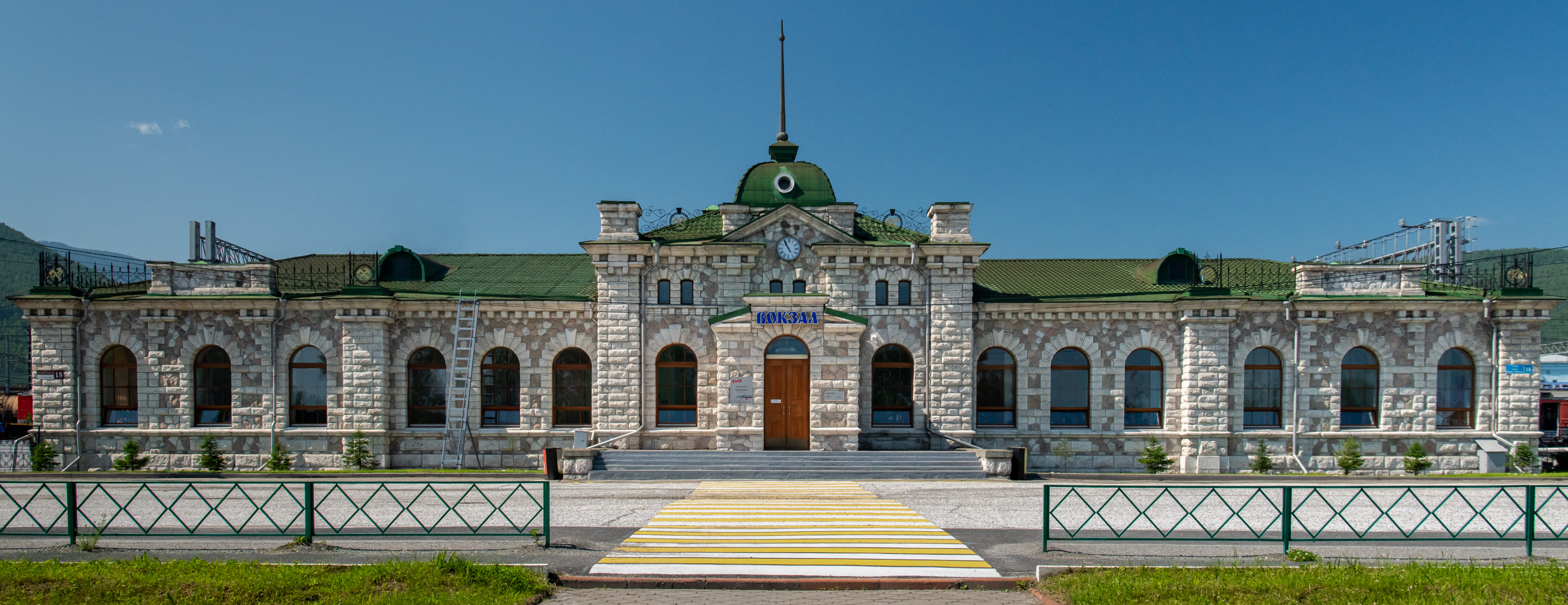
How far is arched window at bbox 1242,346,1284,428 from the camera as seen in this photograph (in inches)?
990

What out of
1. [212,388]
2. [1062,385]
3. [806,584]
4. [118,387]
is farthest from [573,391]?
[806,584]

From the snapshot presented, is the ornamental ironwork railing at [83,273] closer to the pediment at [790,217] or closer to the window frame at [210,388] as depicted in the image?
the window frame at [210,388]

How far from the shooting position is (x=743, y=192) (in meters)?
26.6

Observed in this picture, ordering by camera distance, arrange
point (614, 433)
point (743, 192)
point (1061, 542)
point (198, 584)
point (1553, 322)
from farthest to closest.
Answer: point (1553, 322) < point (743, 192) < point (614, 433) < point (1061, 542) < point (198, 584)

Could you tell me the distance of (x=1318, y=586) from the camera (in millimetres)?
9375

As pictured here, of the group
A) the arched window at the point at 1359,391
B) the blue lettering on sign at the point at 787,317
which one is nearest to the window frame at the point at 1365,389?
the arched window at the point at 1359,391

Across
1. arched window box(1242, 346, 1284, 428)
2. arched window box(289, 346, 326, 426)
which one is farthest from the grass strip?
arched window box(1242, 346, 1284, 428)

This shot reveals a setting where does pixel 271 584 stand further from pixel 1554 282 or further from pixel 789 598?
pixel 1554 282

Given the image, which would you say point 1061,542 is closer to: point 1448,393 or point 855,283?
point 855,283

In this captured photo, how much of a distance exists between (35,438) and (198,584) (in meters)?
21.8

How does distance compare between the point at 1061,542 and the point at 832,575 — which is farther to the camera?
the point at 1061,542

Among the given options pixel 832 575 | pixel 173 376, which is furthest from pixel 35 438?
pixel 832 575

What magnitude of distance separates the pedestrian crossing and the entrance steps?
4076mm

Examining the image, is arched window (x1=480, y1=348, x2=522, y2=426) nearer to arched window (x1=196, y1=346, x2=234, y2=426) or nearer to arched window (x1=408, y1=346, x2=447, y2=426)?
arched window (x1=408, y1=346, x2=447, y2=426)
